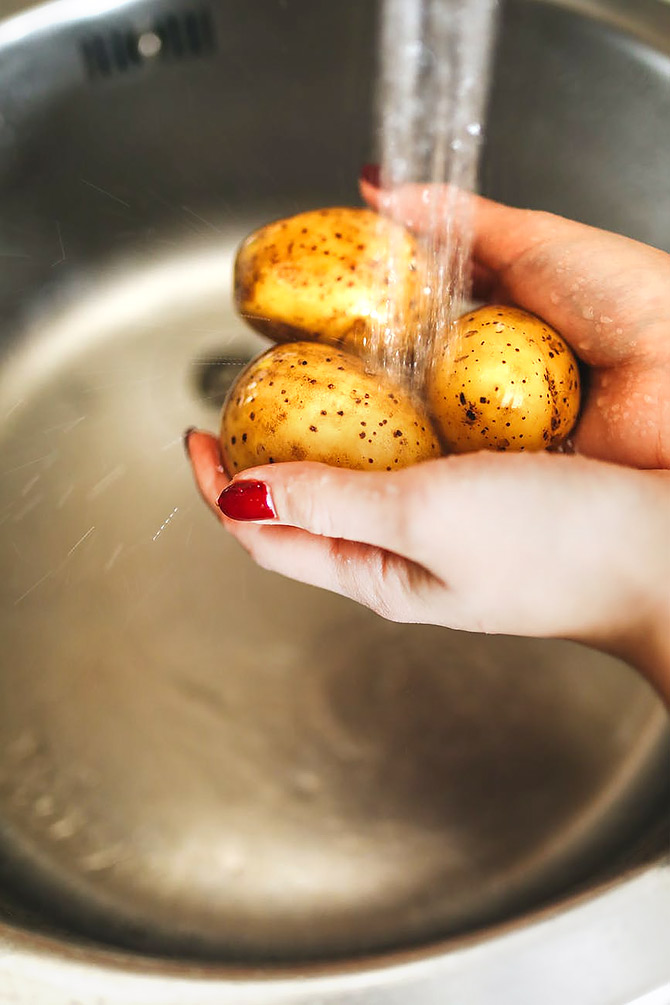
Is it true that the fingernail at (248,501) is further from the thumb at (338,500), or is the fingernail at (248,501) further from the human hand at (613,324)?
the human hand at (613,324)

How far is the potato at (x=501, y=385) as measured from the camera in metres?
0.55

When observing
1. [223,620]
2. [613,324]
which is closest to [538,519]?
[613,324]

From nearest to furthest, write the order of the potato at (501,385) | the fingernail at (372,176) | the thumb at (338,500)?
the thumb at (338,500)
the potato at (501,385)
the fingernail at (372,176)

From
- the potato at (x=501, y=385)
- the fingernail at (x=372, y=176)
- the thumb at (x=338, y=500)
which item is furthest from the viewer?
the fingernail at (x=372, y=176)

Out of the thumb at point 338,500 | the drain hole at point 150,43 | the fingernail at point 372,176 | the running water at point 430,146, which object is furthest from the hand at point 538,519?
the drain hole at point 150,43

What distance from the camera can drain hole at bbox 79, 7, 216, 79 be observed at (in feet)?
2.73

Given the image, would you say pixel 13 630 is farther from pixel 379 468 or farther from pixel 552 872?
pixel 552 872

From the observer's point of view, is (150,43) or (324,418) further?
(150,43)

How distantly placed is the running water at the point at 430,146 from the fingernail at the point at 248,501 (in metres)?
0.20

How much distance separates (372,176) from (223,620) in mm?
511

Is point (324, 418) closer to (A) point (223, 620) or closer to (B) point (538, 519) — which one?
(B) point (538, 519)

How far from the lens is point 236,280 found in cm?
68

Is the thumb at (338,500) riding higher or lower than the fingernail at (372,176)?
lower

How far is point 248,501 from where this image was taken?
50cm
